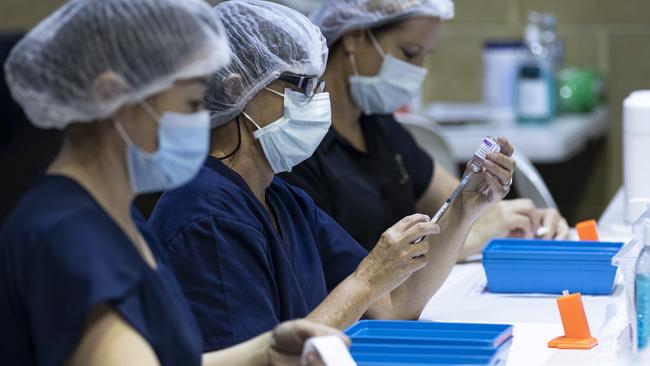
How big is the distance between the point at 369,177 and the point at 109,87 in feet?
4.12

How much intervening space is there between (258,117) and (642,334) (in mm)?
675

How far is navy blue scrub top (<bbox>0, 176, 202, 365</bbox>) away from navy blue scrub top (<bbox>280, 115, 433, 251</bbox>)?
3.25 feet

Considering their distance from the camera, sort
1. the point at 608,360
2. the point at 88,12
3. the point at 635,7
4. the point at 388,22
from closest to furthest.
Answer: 1. the point at 88,12
2. the point at 608,360
3. the point at 388,22
4. the point at 635,7

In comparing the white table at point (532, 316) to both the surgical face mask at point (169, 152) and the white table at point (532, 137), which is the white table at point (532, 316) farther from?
the white table at point (532, 137)

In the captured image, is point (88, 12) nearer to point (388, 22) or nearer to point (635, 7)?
point (388, 22)

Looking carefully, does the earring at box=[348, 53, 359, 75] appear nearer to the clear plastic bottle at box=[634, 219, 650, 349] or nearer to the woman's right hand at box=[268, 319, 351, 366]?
the clear plastic bottle at box=[634, 219, 650, 349]

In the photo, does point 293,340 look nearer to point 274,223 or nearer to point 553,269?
point 274,223

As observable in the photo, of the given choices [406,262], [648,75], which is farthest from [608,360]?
[648,75]

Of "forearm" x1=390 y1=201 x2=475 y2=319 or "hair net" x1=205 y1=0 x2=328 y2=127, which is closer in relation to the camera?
"hair net" x1=205 y1=0 x2=328 y2=127

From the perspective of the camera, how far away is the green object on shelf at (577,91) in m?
4.14

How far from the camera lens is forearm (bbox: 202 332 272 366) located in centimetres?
143

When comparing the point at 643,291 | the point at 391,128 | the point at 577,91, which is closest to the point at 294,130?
the point at 643,291

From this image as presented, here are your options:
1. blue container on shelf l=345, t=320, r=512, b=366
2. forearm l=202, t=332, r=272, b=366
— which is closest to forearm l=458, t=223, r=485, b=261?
blue container on shelf l=345, t=320, r=512, b=366

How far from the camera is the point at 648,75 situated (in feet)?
14.0
